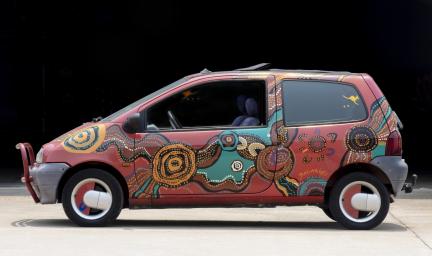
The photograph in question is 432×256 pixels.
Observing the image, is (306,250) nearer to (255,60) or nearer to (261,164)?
(261,164)

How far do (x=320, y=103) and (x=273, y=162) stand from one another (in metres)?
0.84

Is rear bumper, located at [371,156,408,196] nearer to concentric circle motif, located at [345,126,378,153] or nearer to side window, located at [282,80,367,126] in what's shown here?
concentric circle motif, located at [345,126,378,153]

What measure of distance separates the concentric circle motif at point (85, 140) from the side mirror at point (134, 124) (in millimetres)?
269

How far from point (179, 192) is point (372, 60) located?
16758mm

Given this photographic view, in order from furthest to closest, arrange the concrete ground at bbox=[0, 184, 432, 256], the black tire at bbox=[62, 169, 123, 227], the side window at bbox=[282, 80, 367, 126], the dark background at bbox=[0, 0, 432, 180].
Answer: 1. the dark background at bbox=[0, 0, 432, 180]
2. the side window at bbox=[282, 80, 367, 126]
3. the black tire at bbox=[62, 169, 123, 227]
4. the concrete ground at bbox=[0, 184, 432, 256]

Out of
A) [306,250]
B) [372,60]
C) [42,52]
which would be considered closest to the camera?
[306,250]

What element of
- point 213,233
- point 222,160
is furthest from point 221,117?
point 213,233

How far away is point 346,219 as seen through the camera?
12.1 meters

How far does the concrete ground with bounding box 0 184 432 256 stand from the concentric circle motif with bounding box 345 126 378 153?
2.92 ft

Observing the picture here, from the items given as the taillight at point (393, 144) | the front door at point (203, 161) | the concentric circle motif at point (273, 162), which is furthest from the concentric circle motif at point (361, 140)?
the front door at point (203, 161)

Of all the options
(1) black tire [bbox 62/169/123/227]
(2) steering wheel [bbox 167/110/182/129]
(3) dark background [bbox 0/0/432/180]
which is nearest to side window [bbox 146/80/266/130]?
(2) steering wheel [bbox 167/110/182/129]

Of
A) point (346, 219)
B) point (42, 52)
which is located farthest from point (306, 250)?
point (42, 52)

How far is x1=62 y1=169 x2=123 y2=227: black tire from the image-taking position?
39.3ft

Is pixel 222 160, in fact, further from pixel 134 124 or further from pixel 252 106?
pixel 134 124
